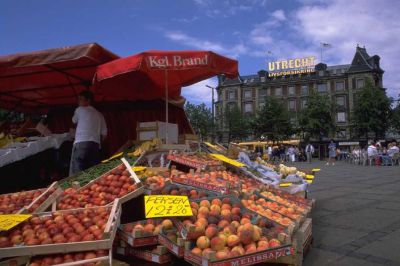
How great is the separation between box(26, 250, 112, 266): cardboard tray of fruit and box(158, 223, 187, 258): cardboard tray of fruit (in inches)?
18.0

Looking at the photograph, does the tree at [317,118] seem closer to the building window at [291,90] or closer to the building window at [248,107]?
the building window at [291,90]

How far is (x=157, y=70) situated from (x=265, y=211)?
12.5 ft

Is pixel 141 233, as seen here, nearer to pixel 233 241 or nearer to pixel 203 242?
pixel 203 242

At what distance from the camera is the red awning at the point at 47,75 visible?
609 cm

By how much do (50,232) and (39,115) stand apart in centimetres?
842

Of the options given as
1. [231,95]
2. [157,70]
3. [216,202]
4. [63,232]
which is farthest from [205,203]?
[231,95]

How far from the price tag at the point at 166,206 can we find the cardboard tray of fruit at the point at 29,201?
1.08 m

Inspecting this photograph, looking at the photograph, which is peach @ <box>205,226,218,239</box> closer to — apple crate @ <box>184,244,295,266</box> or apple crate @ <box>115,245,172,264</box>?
apple crate @ <box>184,244,295,266</box>

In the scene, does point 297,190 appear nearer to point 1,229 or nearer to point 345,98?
point 1,229

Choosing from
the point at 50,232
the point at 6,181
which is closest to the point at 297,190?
the point at 50,232

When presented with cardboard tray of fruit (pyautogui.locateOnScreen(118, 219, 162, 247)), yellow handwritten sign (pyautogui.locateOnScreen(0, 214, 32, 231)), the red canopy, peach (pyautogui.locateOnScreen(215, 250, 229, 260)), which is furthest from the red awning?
peach (pyautogui.locateOnScreen(215, 250, 229, 260))

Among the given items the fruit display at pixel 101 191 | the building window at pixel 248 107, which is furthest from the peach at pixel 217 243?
the building window at pixel 248 107

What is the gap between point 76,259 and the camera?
298 cm

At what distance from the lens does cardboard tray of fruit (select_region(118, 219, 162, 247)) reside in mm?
3227
